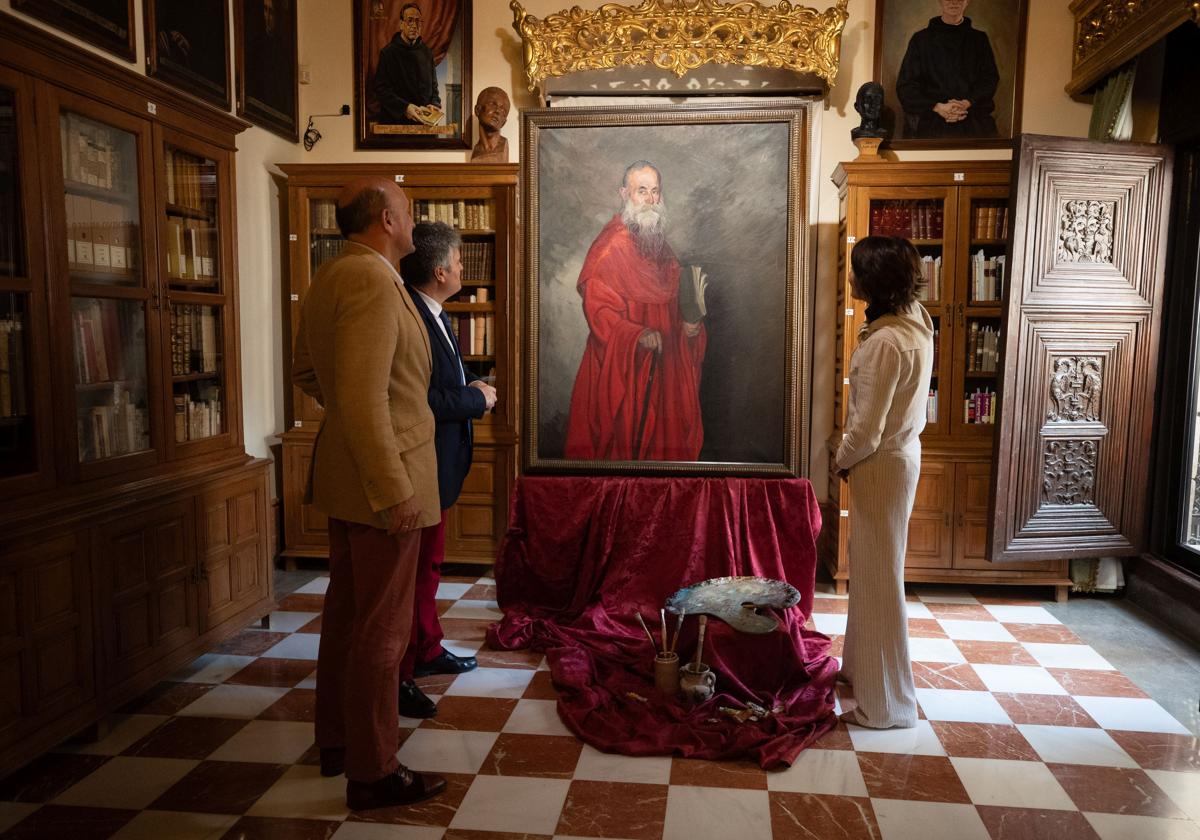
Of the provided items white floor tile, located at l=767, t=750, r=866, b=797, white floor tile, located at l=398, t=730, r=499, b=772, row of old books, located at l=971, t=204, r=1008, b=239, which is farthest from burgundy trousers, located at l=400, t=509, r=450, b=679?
row of old books, located at l=971, t=204, r=1008, b=239

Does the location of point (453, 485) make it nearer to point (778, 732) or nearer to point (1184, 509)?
point (778, 732)

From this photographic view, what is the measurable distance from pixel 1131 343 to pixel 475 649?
11.7ft

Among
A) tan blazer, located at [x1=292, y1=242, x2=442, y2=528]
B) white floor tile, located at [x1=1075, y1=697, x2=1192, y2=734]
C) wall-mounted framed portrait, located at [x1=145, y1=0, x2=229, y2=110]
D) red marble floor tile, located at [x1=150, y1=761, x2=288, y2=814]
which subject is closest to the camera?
tan blazer, located at [x1=292, y1=242, x2=442, y2=528]

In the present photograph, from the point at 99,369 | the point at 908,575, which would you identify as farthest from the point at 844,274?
the point at 99,369

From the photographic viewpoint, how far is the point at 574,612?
4.00 m

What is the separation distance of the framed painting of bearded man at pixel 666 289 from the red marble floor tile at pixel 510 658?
0.99m

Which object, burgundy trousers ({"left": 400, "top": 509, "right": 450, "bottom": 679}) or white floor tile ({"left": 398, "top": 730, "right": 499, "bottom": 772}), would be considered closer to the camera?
white floor tile ({"left": 398, "top": 730, "right": 499, "bottom": 772})

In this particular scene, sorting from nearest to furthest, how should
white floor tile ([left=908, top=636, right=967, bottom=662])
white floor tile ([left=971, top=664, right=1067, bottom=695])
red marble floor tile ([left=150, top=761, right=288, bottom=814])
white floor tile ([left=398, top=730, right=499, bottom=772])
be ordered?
red marble floor tile ([left=150, top=761, right=288, bottom=814])
white floor tile ([left=398, top=730, right=499, bottom=772])
white floor tile ([left=971, top=664, right=1067, bottom=695])
white floor tile ([left=908, top=636, right=967, bottom=662])

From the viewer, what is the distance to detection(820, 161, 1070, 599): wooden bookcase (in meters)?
4.50

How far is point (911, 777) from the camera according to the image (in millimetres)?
2564

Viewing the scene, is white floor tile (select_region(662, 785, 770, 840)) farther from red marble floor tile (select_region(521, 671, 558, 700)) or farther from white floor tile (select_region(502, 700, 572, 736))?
red marble floor tile (select_region(521, 671, 558, 700))

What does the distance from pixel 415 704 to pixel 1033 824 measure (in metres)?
2.00

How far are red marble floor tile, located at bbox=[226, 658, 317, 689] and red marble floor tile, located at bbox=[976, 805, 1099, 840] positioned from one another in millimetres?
2492

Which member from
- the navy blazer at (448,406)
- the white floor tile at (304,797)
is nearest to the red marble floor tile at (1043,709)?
the navy blazer at (448,406)
